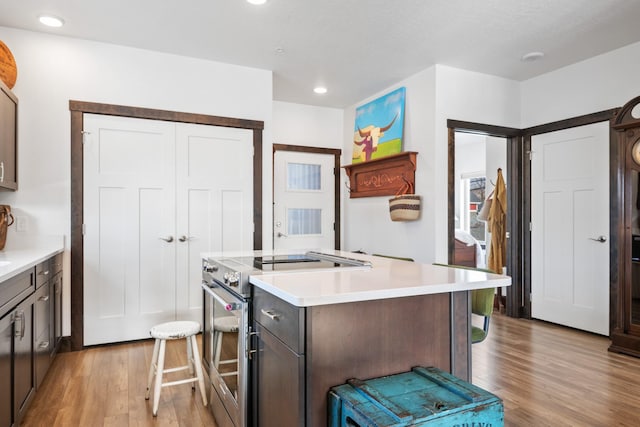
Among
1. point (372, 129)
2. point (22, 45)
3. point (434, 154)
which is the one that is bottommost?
point (434, 154)

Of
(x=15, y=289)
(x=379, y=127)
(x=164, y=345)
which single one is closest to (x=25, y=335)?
(x=15, y=289)

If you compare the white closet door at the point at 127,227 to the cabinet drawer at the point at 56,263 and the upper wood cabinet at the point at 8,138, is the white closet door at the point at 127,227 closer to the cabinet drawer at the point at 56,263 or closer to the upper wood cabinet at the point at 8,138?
the cabinet drawer at the point at 56,263

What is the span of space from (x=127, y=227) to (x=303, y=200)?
7.86 ft

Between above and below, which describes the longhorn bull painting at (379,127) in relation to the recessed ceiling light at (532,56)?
below

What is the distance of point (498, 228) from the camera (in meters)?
4.95

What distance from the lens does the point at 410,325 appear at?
5.11 feet

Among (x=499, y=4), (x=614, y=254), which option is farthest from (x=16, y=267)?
(x=614, y=254)

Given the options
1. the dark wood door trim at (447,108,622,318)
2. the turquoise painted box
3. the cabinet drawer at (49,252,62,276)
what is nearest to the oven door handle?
the turquoise painted box

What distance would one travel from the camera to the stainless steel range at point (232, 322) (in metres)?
1.73

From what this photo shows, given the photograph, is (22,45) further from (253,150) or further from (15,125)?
(253,150)

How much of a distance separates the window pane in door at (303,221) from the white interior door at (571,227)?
2623 mm

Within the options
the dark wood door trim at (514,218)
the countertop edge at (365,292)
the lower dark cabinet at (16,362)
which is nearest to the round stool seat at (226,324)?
the countertop edge at (365,292)

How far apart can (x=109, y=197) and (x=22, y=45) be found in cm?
139

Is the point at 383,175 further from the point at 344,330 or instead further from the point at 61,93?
the point at 344,330
